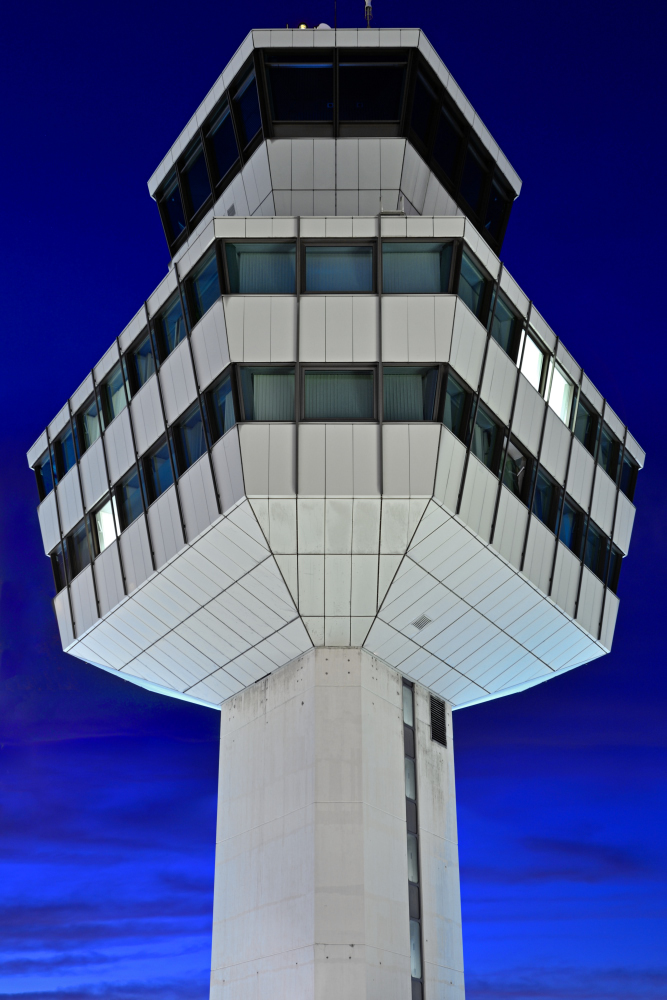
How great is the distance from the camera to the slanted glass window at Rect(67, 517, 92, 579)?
32.6 meters

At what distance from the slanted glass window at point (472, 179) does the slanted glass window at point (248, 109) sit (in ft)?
21.9

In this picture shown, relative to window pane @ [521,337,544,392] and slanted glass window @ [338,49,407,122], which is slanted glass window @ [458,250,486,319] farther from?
slanted glass window @ [338,49,407,122]

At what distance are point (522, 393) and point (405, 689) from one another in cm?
896

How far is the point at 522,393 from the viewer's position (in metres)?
29.1

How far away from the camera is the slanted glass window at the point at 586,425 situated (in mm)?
31750

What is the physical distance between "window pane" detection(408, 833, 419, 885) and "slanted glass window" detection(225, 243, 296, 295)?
48.2ft

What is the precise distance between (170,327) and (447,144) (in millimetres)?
10817

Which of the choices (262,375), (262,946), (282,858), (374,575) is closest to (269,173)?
(262,375)

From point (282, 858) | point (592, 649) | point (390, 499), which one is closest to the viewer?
point (390, 499)

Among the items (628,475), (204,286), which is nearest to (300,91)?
(204,286)

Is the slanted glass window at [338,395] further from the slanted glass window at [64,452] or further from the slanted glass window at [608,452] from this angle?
the slanted glass window at [64,452]

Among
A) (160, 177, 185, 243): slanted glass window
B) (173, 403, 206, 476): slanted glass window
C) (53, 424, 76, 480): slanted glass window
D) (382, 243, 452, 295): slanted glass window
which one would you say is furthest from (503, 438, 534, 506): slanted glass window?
(160, 177, 185, 243): slanted glass window

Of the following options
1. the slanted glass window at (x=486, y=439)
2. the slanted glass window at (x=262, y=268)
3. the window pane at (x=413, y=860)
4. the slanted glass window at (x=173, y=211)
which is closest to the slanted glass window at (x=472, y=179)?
the slanted glass window at (x=173, y=211)

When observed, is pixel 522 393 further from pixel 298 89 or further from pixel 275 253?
pixel 298 89
